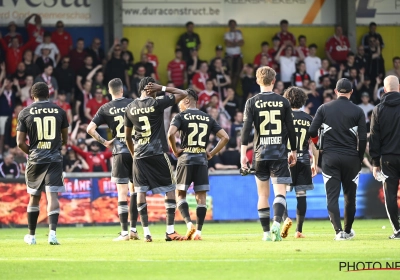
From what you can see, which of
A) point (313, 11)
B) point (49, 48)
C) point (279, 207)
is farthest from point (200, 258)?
point (313, 11)

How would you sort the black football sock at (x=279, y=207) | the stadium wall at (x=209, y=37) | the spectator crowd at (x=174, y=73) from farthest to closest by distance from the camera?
the stadium wall at (x=209, y=37) < the spectator crowd at (x=174, y=73) < the black football sock at (x=279, y=207)

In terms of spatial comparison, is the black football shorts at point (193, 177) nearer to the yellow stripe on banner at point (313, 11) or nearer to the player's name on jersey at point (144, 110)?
the player's name on jersey at point (144, 110)

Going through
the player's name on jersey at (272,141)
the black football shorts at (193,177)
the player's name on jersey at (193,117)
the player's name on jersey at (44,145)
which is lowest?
the black football shorts at (193,177)

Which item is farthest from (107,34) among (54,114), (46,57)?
(54,114)

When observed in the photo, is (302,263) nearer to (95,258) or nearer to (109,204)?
(95,258)

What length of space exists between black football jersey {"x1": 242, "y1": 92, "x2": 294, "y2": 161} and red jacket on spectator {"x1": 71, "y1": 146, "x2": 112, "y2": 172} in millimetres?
10570

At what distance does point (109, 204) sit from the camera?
2333 centimetres

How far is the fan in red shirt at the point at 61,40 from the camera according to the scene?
92.7 ft

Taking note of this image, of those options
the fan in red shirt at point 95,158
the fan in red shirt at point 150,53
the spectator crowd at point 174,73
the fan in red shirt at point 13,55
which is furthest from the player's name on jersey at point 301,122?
the fan in red shirt at point 13,55

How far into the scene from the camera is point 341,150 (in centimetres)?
1496

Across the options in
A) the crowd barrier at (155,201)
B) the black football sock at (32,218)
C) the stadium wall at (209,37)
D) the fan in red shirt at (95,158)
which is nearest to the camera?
the black football sock at (32,218)

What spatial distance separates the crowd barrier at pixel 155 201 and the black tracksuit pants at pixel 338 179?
8.55 metres

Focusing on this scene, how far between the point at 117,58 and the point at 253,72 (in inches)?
185

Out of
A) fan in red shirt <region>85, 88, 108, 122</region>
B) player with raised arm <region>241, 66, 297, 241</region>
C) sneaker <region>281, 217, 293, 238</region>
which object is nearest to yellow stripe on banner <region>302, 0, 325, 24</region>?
fan in red shirt <region>85, 88, 108, 122</region>
